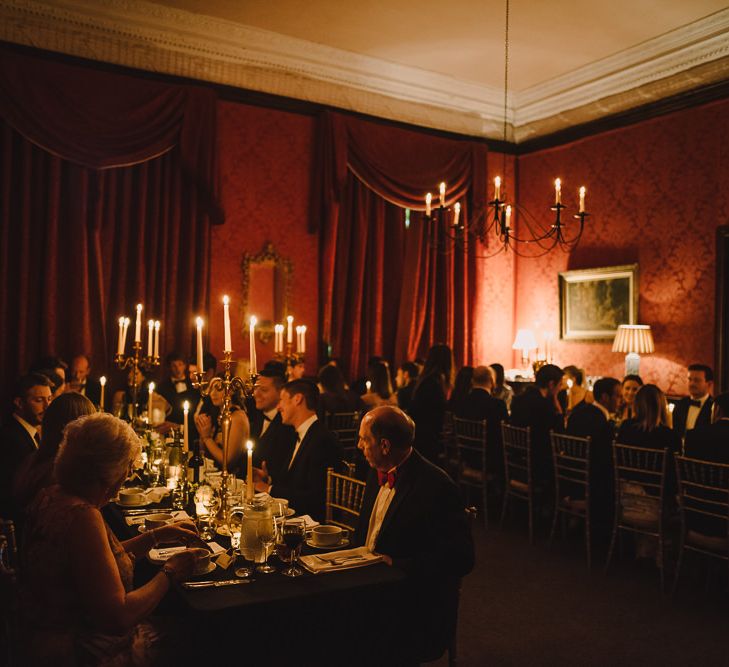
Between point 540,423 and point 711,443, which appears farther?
point 540,423

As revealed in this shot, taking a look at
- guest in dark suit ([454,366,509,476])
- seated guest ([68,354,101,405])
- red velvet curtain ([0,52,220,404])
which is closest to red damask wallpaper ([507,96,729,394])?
guest in dark suit ([454,366,509,476])

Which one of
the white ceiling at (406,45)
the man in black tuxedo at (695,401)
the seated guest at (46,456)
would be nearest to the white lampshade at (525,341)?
the white ceiling at (406,45)

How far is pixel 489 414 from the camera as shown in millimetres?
6422

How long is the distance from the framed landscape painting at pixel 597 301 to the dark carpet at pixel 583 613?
375cm

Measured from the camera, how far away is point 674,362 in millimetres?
8008

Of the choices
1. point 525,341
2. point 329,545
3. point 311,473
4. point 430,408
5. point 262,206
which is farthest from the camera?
point 525,341

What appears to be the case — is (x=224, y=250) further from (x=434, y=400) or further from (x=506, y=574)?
(x=506, y=574)

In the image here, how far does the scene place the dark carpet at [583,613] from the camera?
3.78m

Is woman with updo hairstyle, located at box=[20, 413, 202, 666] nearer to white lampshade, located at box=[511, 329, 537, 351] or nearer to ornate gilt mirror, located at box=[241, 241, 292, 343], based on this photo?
ornate gilt mirror, located at box=[241, 241, 292, 343]

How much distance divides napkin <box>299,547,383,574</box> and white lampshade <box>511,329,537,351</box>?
23.6ft

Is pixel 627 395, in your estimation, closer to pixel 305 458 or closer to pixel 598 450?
pixel 598 450

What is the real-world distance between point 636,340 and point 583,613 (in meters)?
4.30

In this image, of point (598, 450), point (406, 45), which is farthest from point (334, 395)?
point (406, 45)

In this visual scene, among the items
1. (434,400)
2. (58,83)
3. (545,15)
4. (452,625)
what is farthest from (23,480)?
(545,15)
